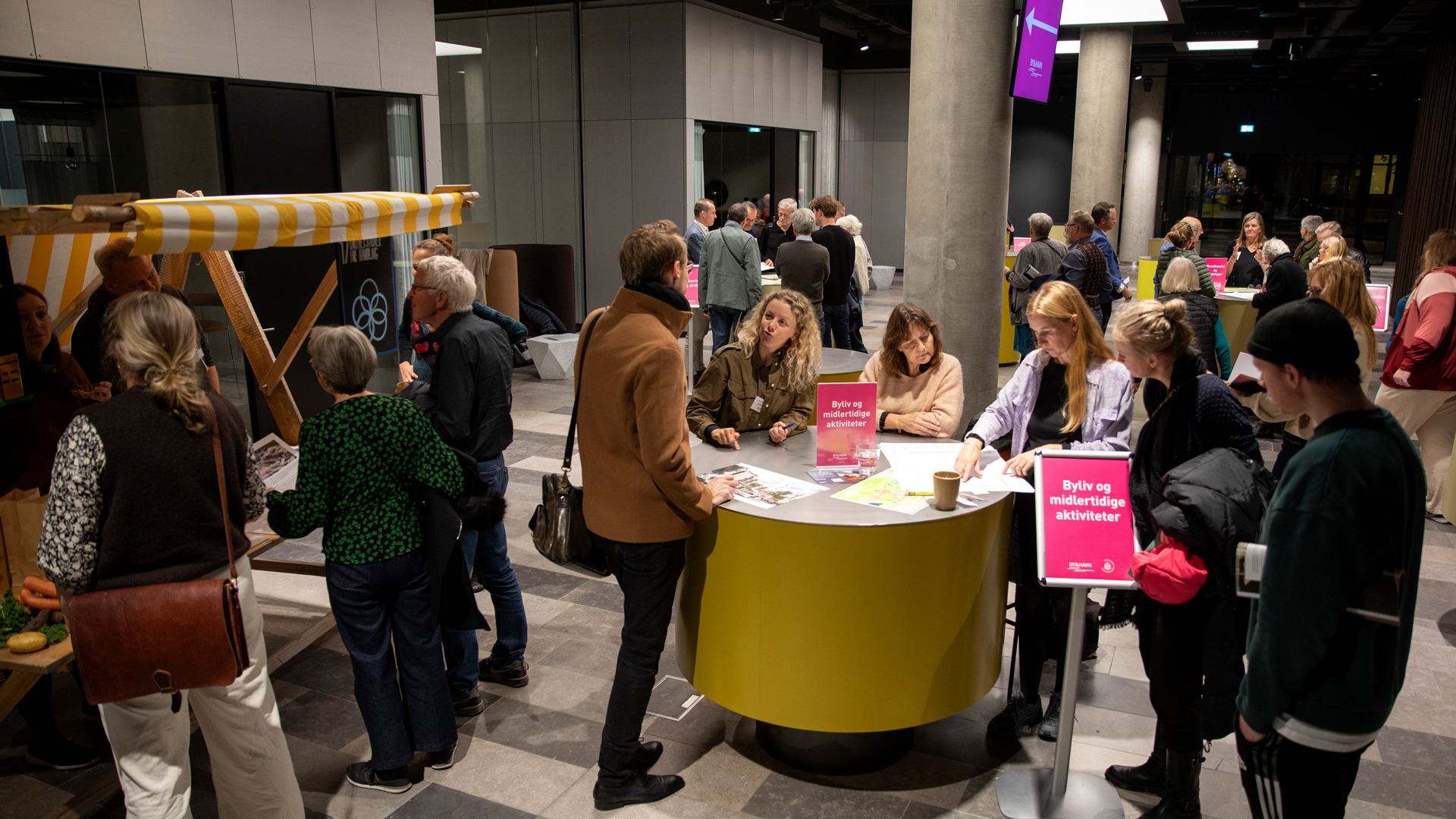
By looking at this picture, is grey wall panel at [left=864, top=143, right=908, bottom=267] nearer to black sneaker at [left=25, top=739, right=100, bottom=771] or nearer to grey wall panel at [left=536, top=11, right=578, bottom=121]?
grey wall panel at [left=536, top=11, right=578, bottom=121]

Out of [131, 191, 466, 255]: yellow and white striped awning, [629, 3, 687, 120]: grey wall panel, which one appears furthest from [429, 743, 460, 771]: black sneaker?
[629, 3, 687, 120]: grey wall panel

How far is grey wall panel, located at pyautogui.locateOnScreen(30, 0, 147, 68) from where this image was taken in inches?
206

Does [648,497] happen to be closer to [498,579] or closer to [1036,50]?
[498,579]

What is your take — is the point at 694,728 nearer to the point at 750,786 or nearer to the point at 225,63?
the point at 750,786

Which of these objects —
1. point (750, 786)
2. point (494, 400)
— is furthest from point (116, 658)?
point (750, 786)

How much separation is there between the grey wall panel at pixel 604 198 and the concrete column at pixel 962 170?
21.0ft

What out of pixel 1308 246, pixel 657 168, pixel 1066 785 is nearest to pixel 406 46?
pixel 657 168

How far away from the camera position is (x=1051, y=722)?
138 inches

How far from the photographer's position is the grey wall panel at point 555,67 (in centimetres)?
1219

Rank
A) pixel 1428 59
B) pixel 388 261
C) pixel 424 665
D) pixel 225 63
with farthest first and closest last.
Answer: pixel 1428 59 < pixel 388 261 < pixel 225 63 < pixel 424 665

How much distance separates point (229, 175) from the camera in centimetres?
664

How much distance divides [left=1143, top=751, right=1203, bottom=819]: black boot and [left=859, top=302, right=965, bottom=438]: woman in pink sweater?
4.66 feet

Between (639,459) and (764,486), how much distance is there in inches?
19.9

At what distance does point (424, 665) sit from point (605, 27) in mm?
10601
